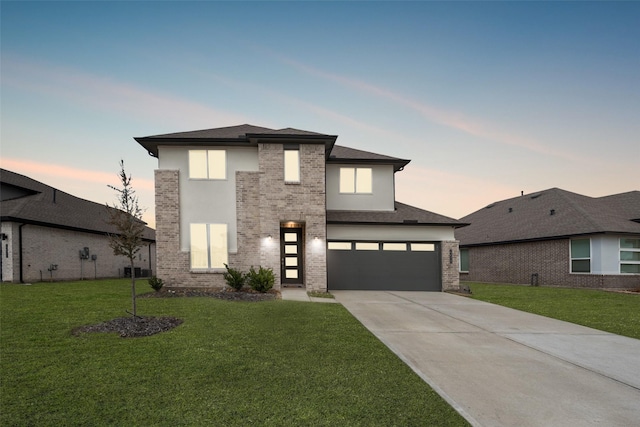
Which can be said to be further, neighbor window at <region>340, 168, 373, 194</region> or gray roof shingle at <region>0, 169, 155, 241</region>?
gray roof shingle at <region>0, 169, 155, 241</region>

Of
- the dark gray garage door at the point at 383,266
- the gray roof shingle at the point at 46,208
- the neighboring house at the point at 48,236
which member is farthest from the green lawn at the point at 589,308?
the gray roof shingle at the point at 46,208

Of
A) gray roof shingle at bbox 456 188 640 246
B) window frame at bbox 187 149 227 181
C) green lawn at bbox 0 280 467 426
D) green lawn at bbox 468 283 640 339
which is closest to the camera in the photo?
green lawn at bbox 0 280 467 426

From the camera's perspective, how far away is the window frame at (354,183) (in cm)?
1827

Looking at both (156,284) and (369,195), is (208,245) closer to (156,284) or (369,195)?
(156,284)

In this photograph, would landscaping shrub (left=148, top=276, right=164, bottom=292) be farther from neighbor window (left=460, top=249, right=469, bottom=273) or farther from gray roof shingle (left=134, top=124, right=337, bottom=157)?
neighbor window (left=460, top=249, right=469, bottom=273)

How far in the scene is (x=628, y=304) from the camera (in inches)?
511

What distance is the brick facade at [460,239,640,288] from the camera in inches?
748

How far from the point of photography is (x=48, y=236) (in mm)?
20359

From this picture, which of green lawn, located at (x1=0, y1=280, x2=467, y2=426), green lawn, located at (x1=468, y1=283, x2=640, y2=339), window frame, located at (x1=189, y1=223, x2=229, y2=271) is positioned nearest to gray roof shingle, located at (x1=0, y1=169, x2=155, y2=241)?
window frame, located at (x1=189, y1=223, x2=229, y2=271)

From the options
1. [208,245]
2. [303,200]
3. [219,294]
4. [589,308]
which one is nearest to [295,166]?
[303,200]

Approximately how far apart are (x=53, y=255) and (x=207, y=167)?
43.7 ft

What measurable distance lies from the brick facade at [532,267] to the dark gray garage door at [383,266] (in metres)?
9.21

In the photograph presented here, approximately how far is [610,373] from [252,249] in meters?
12.6

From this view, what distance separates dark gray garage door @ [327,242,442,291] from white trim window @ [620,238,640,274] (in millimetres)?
11290
